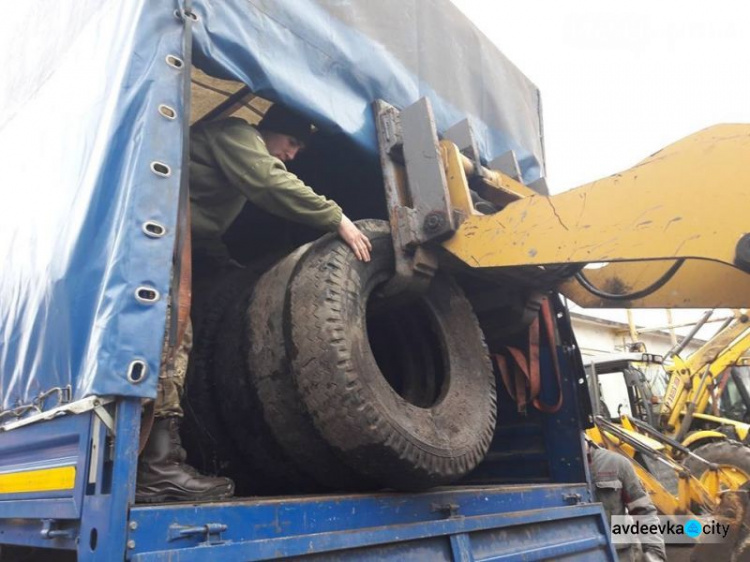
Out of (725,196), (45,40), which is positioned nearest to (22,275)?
(45,40)

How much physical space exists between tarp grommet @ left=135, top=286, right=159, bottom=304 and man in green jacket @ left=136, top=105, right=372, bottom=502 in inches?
9.3

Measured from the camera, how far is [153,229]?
6.00 ft

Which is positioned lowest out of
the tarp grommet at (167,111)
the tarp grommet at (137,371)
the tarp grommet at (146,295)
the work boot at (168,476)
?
the work boot at (168,476)

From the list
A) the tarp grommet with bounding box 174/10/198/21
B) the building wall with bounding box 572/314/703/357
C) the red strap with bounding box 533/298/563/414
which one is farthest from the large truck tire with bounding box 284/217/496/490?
the building wall with bounding box 572/314/703/357

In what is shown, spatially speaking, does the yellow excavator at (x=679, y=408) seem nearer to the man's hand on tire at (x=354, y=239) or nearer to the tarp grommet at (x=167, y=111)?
the man's hand on tire at (x=354, y=239)

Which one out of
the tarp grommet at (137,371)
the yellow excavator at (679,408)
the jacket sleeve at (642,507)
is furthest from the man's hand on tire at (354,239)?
the yellow excavator at (679,408)

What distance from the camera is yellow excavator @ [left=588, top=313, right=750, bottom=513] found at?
7.02m

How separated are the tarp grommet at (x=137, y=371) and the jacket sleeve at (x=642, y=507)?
4.22m

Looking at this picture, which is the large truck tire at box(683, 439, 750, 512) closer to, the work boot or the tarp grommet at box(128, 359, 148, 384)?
the work boot

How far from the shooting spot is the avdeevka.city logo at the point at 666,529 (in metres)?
4.64

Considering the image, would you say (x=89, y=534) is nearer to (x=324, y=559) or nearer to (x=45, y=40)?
(x=324, y=559)

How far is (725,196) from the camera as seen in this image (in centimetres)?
210

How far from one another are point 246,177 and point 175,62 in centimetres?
51

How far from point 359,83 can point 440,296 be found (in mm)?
993
